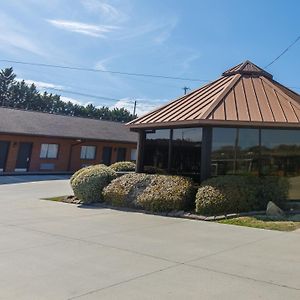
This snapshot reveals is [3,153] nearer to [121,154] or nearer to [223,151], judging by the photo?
[121,154]

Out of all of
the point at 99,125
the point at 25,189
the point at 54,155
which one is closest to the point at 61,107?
the point at 99,125

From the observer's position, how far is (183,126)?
13430 millimetres

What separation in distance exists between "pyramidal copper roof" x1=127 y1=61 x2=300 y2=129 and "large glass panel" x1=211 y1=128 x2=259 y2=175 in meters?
0.70

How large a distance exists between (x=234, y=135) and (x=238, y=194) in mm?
2490

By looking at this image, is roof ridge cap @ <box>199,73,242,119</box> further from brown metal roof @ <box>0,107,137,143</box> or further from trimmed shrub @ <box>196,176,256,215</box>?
brown metal roof @ <box>0,107,137,143</box>

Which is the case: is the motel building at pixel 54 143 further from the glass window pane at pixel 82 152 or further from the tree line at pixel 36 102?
the tree line at pixel 36 102

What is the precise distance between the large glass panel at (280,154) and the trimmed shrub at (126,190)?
4167mm

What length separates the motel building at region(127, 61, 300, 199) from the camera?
12.4 m

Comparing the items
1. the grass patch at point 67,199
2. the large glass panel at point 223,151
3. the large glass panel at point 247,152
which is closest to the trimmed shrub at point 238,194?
the large glass panel at point 247,152

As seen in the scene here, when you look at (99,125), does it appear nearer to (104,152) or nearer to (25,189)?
(104,152)

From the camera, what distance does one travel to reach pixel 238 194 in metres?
11.1

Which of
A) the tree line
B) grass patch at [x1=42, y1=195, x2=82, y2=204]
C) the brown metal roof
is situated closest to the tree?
the tree line

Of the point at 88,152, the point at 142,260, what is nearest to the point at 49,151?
the point at 88,152

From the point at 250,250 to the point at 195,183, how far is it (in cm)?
612
